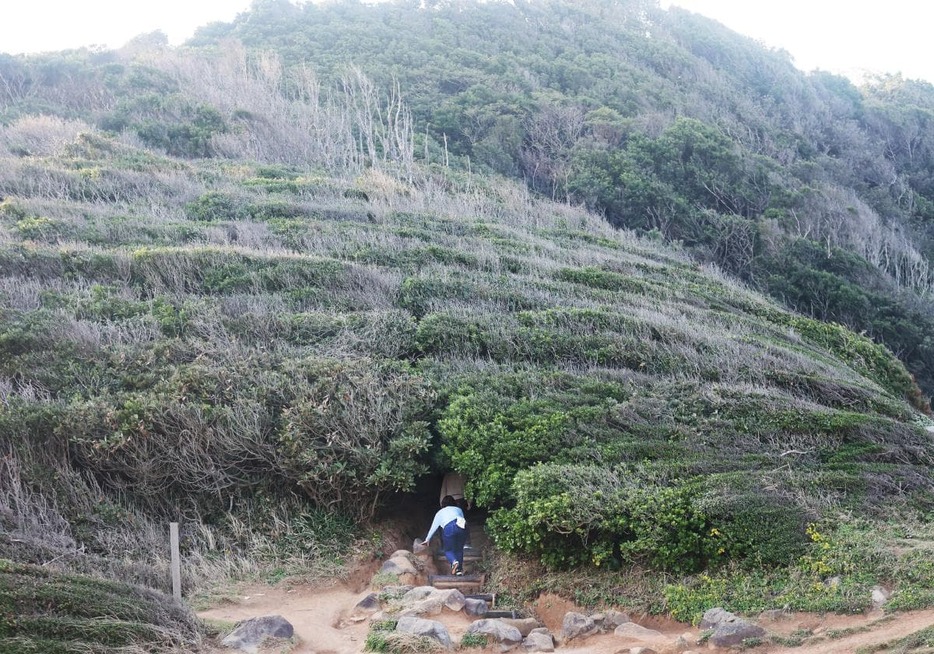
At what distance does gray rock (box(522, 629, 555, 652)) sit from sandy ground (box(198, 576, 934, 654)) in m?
0.13

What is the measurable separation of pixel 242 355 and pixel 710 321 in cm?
895

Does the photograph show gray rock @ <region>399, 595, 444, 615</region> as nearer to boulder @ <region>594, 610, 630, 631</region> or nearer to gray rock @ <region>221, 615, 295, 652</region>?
gray rock @ <region>221, 615, 295, 652</region>

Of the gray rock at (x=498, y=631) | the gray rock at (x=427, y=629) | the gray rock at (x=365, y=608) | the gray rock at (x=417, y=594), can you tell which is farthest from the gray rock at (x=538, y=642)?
the gray rock at (x=365, y=608)

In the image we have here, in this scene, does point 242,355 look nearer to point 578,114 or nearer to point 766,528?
point 766,528

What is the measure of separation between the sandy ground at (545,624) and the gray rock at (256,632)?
15 centimetres

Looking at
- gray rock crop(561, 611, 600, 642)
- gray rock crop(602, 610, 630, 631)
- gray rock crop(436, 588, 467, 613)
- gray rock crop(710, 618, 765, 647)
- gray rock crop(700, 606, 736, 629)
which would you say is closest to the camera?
gray rock crop(710, 618, 765, 647)

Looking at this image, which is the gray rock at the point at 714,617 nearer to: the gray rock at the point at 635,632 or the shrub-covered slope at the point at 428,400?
the gray rock at the point at 635,632

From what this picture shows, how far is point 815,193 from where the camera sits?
102 feet

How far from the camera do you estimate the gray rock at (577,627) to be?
8594 millimetres

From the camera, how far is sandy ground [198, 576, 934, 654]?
7.51 metres

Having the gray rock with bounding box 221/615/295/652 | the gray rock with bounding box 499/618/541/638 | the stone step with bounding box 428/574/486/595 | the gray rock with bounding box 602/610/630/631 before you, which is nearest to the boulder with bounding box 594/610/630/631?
the gray rock with bounding box 602/610/630/631

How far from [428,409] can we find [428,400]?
0.43 ft

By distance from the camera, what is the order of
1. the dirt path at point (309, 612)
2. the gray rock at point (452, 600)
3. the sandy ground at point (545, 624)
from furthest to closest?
the gray rock at point (452, 600), the dirt path at point (309, 612), the sandy ground at point (545, 624)

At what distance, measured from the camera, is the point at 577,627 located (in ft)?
28.3
